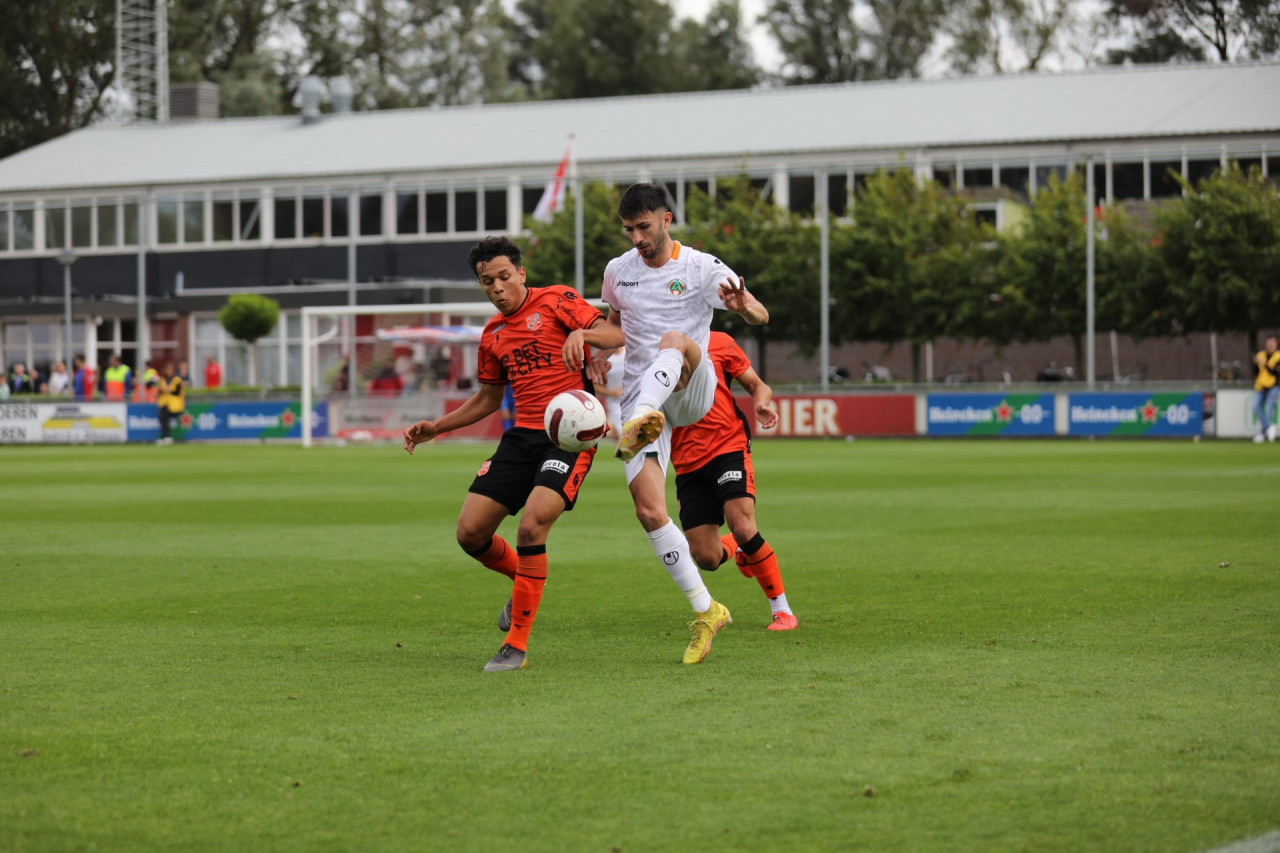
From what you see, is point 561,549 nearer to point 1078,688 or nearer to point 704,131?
point 1078,688

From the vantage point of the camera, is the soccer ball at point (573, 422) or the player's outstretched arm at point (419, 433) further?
the player's outstretched arm at point (419, 433)

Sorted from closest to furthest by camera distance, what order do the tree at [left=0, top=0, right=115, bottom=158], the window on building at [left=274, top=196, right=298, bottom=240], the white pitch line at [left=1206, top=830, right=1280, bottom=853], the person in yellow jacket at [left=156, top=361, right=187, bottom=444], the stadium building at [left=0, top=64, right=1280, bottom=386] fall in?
the white pitch line at [left=1206, top=830, right=1280, bottom=853]
the person in yellow jacket at [left=156, top=361, right=187, bottom=444]
the stadium building at [left=0, top=64, right=1280, bottom=386]
the window on building at [left=274, top=196, right=298, bottom=240]
the tree at [left=0, top=0, right=115, bottom=158]

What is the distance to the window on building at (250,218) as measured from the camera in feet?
181

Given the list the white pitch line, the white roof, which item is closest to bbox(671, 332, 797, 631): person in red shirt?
the white pitch line

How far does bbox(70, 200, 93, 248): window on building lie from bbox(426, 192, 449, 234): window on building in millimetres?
12560

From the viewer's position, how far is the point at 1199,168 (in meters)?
44.8

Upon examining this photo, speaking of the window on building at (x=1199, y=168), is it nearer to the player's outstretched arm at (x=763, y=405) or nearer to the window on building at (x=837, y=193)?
the window on building at (x=837, y=193)

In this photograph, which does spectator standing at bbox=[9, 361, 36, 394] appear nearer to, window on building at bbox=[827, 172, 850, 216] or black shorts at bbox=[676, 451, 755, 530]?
window on building at bbox=[827, 172, 850, 216]

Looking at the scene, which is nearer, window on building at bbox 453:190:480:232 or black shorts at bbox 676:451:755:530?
black shorts at bbox 676:451:755:530

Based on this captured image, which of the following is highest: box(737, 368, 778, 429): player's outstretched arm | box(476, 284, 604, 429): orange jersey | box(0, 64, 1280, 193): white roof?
box(0, 64, 1280, 193): white roof

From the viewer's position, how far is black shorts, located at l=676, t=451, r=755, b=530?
28.0ft

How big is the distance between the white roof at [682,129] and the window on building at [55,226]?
90 centimetres

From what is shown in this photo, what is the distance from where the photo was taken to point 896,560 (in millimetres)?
11914

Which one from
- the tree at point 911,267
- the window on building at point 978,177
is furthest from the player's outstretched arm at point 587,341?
the window on building at point 978,177
